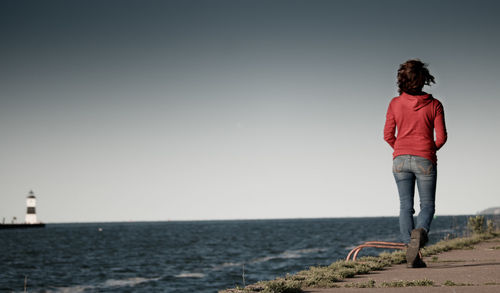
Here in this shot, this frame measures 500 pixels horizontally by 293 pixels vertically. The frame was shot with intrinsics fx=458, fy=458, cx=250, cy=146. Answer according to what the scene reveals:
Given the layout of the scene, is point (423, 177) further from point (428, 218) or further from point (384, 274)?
point (384, 274)

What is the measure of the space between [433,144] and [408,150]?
1.02ft

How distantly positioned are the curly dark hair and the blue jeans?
35.7 inches

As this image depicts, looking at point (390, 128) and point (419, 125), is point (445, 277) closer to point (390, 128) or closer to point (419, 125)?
point (419, 125)

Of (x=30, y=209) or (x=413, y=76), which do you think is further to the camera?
(x=30, y=209)

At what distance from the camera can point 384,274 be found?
5852 millimetres

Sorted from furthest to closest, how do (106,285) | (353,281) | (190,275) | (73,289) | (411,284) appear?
1. (190,275)
2. (106,285)
3. (73,289)
4. (353,281)
5. (411,284)

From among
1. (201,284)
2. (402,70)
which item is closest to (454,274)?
(402,70)

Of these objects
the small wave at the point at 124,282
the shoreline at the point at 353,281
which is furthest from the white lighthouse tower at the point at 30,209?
the shoreline at the point at 353,281

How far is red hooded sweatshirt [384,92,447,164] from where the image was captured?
18.7 ft

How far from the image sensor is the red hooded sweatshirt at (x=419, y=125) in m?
5.70

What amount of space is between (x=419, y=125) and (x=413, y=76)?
0.64m

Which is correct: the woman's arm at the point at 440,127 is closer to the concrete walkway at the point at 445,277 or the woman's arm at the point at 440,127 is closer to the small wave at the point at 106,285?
the concrete walkway at the point at 445,277

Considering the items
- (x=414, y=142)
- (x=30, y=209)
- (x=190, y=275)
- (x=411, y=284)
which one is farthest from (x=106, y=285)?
(x=30, y=209)

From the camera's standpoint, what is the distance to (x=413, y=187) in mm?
5887
